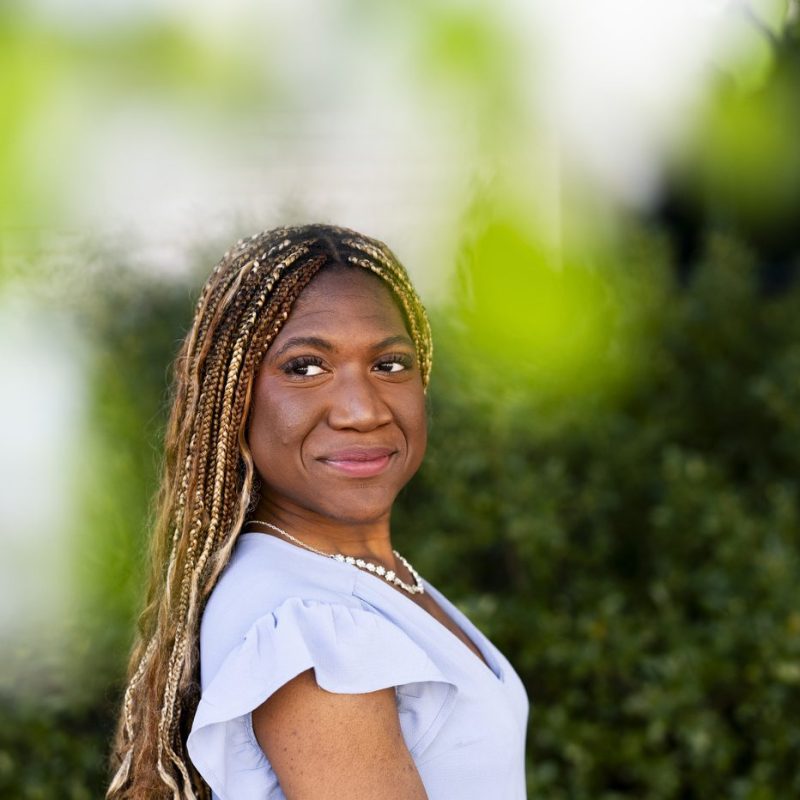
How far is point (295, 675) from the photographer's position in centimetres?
150

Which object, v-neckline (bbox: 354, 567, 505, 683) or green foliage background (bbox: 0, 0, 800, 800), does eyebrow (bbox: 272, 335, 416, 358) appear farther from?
green foliage background (bbox: 0, 0, 800, 800)

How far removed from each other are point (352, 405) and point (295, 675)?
16.0 inches

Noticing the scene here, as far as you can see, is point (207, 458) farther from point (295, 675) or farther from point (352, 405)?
point (295, 675)

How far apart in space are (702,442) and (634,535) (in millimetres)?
613

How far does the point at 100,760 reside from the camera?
3201 millimetres

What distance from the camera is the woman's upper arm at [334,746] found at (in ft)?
4.89

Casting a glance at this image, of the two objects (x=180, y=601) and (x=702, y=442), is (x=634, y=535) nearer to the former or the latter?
(x=702, y=442)

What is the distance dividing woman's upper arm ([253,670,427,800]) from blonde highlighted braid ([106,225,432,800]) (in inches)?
10.9

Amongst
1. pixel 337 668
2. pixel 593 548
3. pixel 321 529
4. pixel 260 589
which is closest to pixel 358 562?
Result: pixel 321 529

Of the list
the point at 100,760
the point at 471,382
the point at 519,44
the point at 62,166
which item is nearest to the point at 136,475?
the point at 100,760

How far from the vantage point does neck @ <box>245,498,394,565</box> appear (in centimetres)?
181

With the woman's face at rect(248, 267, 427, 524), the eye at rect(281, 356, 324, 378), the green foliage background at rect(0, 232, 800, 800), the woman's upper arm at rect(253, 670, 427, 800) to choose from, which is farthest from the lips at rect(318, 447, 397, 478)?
the green foliage background at rect(0, 232, 800, 800)

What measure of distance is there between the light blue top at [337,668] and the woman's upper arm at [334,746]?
0.03 m

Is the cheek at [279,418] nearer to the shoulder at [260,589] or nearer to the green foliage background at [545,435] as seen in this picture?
the shoulder at [260,589]
